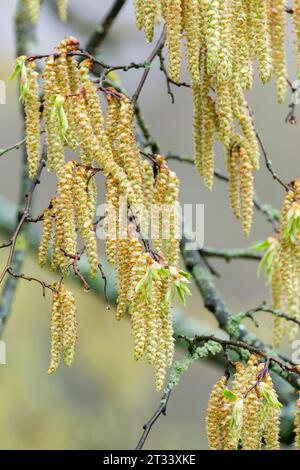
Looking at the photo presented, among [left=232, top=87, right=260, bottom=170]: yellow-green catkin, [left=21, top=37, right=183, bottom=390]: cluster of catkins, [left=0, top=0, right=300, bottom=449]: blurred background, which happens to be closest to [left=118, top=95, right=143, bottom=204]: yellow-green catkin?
[left=21, top=37, right=183, bottom=390]: cluster of catkins

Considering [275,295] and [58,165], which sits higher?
[58,165]

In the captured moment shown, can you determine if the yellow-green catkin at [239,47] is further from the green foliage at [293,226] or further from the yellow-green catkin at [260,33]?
the green foliage at [293,226]

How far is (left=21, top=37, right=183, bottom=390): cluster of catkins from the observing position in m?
1.66

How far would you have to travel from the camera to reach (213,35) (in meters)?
1.72

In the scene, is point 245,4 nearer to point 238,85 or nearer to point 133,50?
point 238,85

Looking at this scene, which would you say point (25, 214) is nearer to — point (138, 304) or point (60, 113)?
point (60, 113)

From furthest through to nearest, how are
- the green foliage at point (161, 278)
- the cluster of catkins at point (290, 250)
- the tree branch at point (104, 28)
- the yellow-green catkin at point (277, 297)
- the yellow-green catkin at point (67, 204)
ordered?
the tree branch at point (104, 28), the yellow-green catkin at point (277, 297), the cluster of catkins at point (290, 250), the yellow-green catkin at point (67, 204), the green foliage at point (161, 278)

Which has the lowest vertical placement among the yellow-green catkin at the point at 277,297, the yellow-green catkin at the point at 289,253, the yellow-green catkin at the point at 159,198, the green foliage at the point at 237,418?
the yellow-green catkin at the point at 277,297

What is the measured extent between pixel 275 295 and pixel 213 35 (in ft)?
3.96

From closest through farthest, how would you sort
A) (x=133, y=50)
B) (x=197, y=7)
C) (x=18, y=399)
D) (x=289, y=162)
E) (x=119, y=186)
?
(x=119, y=186)
(x=197, y=7)
(x=133, y=50)
(x=18, y=399)
(x=289, y=162)

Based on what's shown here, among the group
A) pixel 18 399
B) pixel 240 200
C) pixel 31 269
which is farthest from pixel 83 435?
pixel 240 200

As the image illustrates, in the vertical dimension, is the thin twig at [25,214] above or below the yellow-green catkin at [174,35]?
Result: below

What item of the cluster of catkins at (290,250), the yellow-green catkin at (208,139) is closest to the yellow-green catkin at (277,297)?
the cluster of catkins at (290,250)

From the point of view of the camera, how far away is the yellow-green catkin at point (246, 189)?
2082 mm
